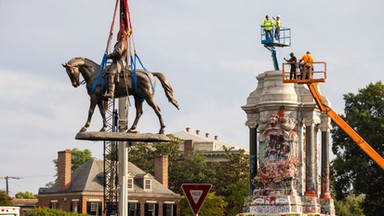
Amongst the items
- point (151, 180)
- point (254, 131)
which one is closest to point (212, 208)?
point (151, 180)

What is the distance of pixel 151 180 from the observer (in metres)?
98.2

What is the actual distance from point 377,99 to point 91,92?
64302 mm

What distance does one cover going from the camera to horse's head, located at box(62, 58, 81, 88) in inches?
922

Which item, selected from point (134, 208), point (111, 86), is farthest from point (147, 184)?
point (111, 86)

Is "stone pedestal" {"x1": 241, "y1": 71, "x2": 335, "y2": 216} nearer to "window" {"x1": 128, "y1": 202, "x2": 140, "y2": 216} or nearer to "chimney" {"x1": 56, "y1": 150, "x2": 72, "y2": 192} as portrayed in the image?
"window" {"x1": 128, "y1": 202, "x2": 140, "y2": 216}

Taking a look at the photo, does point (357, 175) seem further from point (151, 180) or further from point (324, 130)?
point (151, 180)

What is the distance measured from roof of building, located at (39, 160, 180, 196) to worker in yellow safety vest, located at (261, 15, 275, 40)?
29304 mm

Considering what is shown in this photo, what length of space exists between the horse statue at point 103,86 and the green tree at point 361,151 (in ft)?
199

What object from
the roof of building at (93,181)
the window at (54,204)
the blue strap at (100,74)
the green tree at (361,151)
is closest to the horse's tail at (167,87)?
the blue strap at (100,74)

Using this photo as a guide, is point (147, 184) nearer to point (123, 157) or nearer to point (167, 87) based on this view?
point (123, 157)

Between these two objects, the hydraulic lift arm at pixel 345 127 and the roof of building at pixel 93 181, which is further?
the roof of building at pixel 93 181

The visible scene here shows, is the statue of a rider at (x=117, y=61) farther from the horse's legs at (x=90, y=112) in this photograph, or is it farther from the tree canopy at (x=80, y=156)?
the tree canopy at (x=80, y=156)

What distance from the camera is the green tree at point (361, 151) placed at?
3270 inches

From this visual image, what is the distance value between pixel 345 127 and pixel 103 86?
42385mm
